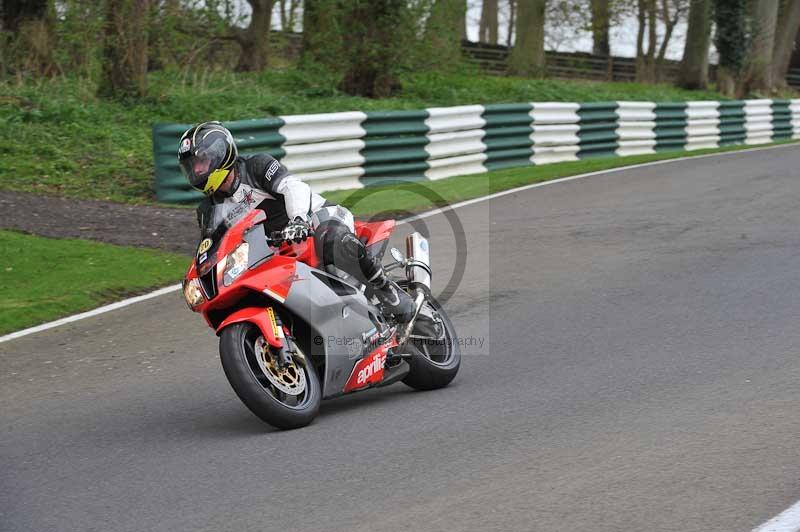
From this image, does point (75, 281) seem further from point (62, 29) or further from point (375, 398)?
point (62, 29)

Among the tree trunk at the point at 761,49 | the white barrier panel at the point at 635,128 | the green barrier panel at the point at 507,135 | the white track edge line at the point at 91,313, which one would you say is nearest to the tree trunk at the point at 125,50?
the green barrier panel at the point at 507,135

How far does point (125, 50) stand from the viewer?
19.2 m

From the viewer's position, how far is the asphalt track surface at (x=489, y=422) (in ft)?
15.7

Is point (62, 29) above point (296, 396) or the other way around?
above

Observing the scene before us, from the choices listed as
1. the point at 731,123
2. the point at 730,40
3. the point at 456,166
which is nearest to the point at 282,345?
the point at 456,166

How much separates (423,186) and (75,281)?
7.27 metres

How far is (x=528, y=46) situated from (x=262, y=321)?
93.1 ft

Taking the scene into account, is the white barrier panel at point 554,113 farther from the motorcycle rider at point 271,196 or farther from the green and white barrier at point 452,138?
the motorcycle rider at point 271,196

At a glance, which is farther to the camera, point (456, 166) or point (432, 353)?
point (456, 166)

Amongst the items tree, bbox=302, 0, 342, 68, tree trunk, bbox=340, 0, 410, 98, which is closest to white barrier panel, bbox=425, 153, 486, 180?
tree trunk, bbox=340, 0, 410, 98

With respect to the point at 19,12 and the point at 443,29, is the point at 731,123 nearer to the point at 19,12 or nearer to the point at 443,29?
the point at 443,29

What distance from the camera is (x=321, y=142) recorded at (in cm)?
1577

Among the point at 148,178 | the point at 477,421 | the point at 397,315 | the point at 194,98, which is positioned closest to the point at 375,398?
the point at 397,315

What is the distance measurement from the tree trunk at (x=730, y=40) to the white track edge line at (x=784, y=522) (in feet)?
99.4
